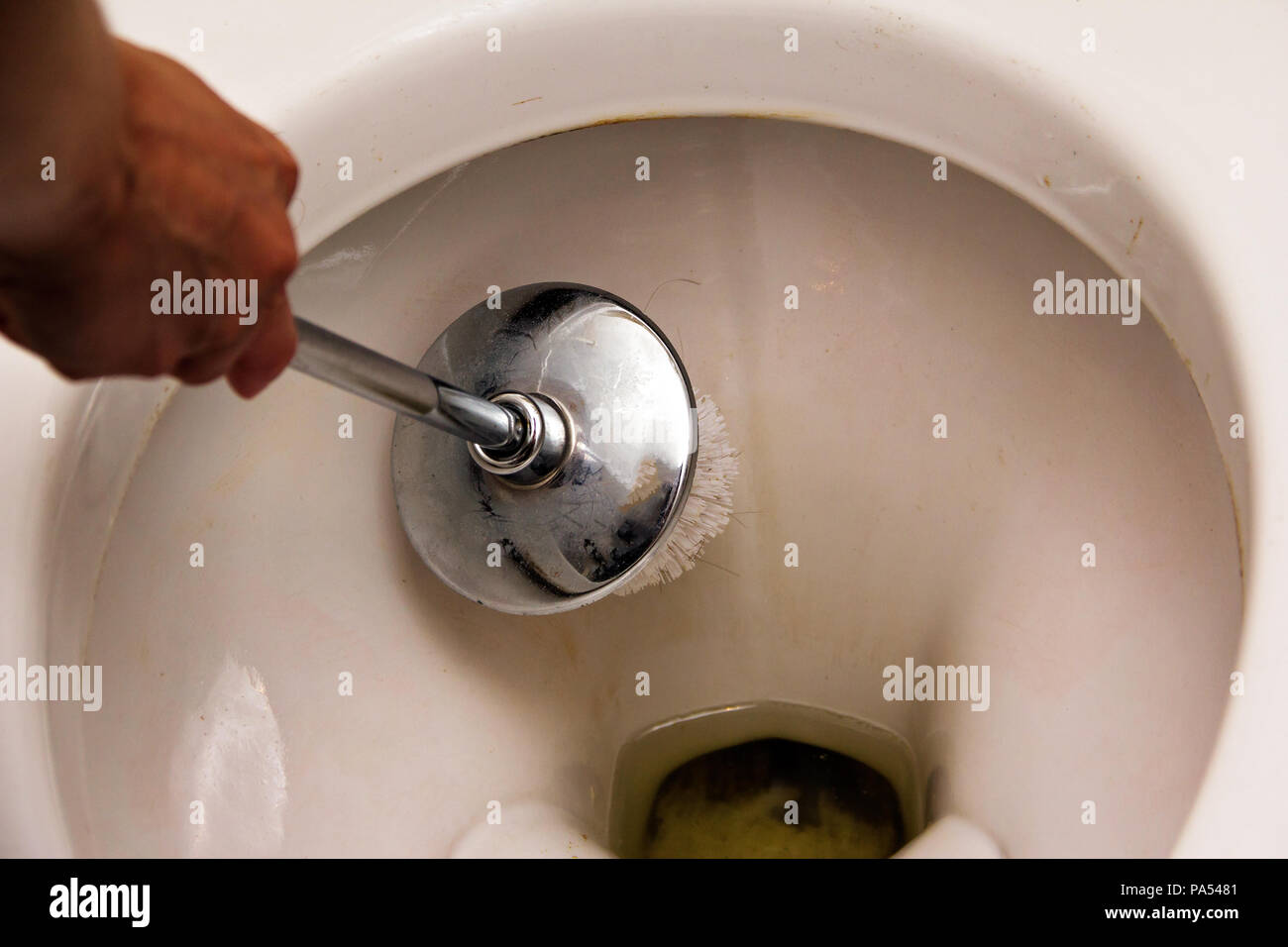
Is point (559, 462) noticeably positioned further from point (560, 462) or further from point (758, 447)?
point (758, 447)

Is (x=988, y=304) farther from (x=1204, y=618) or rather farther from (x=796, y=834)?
(x=796, y=834)


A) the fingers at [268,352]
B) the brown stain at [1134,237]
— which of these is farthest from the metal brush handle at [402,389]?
the brown stain at [1134,237]

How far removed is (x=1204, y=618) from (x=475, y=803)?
1.03ft

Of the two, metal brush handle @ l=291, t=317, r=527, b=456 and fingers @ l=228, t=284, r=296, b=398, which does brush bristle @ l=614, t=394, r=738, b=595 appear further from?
fingers @ l=228, t=284, r=296, b=398

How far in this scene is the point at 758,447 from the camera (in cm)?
58


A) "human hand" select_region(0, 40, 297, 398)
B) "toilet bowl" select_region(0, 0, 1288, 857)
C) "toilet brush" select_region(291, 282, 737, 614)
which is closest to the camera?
"human hand" select_region(0, 40, 297, 398)

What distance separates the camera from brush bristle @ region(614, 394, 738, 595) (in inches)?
21.2

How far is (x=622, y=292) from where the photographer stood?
0.54 m

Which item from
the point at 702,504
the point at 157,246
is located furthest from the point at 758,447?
the point at 157,246

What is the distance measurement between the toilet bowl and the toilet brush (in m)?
0.02

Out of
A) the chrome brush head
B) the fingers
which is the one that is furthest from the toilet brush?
the fingers

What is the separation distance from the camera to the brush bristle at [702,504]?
1.77ft

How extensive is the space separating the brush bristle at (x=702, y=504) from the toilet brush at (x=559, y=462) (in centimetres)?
4

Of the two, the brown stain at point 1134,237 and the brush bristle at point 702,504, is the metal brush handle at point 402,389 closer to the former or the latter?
the brush bristle at point 702,504
